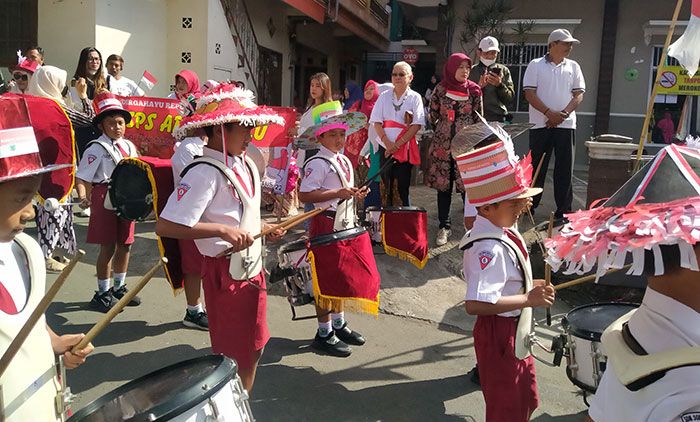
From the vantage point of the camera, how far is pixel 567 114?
23.0 ft

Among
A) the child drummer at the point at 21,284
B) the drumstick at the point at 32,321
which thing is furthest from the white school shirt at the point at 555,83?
the drumstick at the point at 32,321

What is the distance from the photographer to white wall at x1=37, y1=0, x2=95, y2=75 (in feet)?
31.7

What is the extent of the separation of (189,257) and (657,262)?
363cm

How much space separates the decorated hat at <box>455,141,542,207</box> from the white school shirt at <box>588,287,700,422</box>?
105cm

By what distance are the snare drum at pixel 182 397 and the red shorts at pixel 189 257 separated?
2.30 m

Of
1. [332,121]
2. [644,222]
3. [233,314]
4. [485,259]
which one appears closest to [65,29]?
[332,121]

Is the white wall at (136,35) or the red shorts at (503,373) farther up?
the white wall at (136,35)

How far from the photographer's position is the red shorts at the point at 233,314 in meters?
3.12

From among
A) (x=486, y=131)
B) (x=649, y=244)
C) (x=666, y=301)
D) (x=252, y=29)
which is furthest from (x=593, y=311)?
(x=252, y=29)

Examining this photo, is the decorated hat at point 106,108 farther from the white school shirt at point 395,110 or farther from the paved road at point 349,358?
the white school shirt at point 395,110

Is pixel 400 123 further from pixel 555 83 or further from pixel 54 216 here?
pixel 54 216

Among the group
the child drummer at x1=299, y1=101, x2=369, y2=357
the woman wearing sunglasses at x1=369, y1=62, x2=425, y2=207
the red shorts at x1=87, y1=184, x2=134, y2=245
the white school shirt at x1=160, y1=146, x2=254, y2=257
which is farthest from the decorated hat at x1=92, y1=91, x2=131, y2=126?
the woman wearing sunglasses at x1=369, y1=62, x2=425, y2=207

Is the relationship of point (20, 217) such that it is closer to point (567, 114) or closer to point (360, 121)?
point (360, 121)

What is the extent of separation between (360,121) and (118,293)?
103 inches
